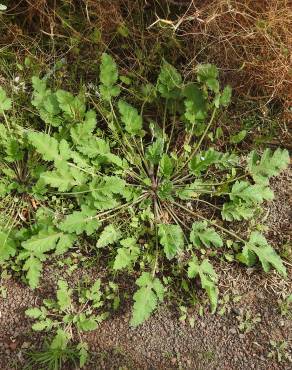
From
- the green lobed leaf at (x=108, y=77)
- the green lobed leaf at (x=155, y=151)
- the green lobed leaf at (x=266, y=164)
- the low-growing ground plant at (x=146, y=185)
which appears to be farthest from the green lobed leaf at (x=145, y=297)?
the green lobed leaf at (x=108, y=77)

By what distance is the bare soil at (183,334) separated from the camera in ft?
9.34

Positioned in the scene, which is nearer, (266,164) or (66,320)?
(66,320)

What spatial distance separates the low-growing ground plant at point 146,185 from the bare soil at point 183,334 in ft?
0.40

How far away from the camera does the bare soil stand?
2.85m

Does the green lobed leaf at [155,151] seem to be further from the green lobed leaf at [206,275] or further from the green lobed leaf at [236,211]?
the green lobed leaf at [206,275]

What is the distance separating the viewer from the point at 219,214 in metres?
3.12

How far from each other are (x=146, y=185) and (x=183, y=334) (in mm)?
946

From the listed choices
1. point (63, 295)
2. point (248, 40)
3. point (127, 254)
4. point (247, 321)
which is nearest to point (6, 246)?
point (63, 295)

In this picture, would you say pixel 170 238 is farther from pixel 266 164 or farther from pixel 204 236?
pixel 266 164

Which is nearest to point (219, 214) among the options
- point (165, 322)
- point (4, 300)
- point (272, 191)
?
point (272, 191)

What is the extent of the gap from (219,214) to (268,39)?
3.77 ft

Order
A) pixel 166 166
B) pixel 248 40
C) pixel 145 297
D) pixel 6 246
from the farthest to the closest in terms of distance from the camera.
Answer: pixel 248 40
pixel 166 166
pixel 6 246
pixel 145 297

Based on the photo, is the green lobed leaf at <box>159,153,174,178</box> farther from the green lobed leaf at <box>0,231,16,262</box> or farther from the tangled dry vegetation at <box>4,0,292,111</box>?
the green lobed leaf at <box>0,231,16,262</box>

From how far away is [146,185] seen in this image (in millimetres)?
3074
